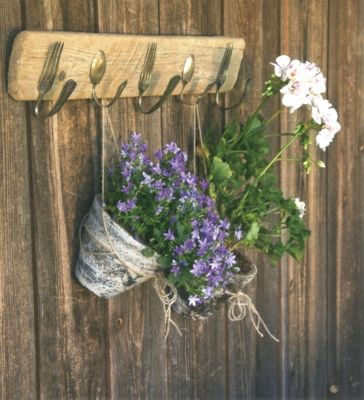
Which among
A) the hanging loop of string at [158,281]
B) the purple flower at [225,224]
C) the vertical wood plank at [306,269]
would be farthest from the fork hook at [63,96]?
the vertical wood plank at [306,269]

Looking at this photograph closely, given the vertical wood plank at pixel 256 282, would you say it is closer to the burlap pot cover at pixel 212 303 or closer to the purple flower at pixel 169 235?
the burlap pot cover at pixel 212 303

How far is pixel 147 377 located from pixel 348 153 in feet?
3.66

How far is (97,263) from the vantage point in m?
1.76

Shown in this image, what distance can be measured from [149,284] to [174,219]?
1.07 ft

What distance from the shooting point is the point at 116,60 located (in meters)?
1.80

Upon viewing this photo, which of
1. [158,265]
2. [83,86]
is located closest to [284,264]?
[158,265]

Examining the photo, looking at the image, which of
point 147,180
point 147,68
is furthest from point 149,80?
point 147,180

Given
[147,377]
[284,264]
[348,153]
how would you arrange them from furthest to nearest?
[348,153], [284,264], [147,377]

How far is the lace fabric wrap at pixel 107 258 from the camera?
1720mm

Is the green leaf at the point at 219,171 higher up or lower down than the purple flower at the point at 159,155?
lower down

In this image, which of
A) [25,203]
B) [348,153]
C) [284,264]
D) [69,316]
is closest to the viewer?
[25,203]

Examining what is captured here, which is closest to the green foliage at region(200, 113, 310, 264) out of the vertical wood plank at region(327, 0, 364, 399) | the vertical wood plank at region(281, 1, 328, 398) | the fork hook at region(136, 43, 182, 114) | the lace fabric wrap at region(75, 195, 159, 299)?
the fork hook at region(136, 43, 182, 114)

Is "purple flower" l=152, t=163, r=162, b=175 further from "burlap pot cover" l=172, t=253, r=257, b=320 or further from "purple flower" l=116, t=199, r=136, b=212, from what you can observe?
"burlap pot cover" l=172, t=253, r=257, b=320

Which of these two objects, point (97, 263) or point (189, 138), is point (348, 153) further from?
point (97, 263)
